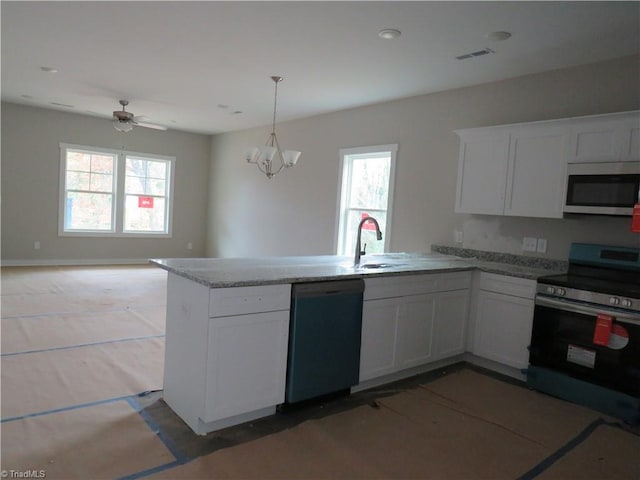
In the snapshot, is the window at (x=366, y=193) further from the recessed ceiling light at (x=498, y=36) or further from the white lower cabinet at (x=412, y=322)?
the recessed ceiling light at (x=498, y=36)

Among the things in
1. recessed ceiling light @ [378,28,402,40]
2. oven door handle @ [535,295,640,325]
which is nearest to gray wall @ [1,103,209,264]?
recessed ceiling light @ [378,28,402,40]

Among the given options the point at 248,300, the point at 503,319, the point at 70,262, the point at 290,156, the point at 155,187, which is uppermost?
the point at 290,156

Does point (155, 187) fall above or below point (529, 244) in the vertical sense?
above

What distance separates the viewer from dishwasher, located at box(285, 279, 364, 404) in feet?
8.74

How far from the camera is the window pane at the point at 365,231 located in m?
5.49

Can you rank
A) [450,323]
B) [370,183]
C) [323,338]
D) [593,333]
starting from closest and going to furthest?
[323,338] → [593,333] → [450,323] → [370,183]

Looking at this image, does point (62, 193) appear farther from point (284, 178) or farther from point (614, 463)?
point (614, 463)

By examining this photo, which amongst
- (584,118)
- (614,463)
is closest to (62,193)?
(584,118)

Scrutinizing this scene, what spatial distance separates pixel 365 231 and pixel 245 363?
11.5ft

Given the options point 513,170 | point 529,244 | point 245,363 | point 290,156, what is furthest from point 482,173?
point 245,363

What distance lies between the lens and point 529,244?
4.01m

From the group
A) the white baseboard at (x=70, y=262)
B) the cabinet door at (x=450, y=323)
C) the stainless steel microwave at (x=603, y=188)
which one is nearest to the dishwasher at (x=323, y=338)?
the cabinet door at (x=450, y=323)

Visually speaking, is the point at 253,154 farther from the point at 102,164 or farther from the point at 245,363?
the point at 102,164

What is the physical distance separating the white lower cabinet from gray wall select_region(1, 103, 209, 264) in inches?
264
